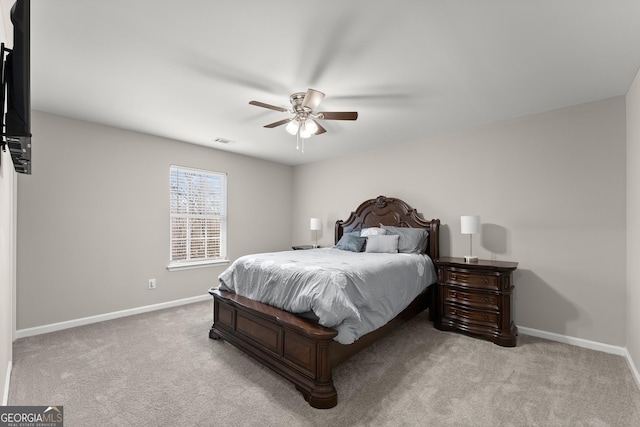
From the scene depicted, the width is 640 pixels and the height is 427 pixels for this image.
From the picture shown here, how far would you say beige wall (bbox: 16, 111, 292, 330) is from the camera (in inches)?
125

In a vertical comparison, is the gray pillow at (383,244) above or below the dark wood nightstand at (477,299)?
above

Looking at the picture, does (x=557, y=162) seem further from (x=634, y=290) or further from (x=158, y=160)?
(x=158, y=160)

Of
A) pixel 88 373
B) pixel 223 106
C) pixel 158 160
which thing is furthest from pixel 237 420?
pixel 158 160

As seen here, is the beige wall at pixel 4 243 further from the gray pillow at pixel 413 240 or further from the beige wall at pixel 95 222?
the gray pillow at pixel 413 240

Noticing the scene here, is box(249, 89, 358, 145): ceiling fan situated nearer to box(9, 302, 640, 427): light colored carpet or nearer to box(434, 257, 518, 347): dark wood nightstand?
box(434, 257, 518, 347): dark wood nightstand

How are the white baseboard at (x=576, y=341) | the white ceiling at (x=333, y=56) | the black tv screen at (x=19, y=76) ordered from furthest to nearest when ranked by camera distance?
the white baseboard at (x=576, y=341) < the white ceiling at (x=333, y=56) < the black tv screen at (x=19, y=76)

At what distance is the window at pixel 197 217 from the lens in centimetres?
438

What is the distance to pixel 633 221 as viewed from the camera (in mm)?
2471

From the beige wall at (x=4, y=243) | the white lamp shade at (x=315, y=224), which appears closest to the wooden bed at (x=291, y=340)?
the beige wall at (x=4, y=243)

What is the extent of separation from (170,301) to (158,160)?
2055mm

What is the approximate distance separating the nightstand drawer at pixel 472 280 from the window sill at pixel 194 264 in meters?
3.46

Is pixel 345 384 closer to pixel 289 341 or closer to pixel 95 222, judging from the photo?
pixel 289 341

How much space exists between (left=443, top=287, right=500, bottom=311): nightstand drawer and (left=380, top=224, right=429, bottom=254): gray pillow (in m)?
0.63

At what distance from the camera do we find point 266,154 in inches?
199
